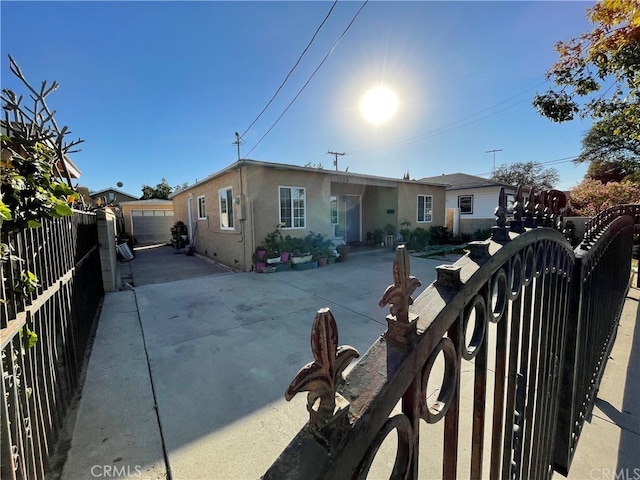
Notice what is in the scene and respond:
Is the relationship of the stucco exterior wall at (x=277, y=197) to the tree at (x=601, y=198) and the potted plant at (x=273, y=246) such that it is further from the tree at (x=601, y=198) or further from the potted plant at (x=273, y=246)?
the tree at (x=601, y=198)

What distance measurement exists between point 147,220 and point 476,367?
21168 millimetres

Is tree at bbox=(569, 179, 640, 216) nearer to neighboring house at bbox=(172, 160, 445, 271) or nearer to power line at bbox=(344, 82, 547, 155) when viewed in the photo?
neighboring house at bbox=(172, 160, 445, 271)

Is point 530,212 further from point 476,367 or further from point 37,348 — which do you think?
point 37,348

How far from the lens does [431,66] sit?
701cm

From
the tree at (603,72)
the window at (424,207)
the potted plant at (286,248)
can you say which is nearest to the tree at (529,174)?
the window at (424,207)

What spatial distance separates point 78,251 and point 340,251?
23.3 ft

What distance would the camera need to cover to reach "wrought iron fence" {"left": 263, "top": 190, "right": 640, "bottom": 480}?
1.41ft

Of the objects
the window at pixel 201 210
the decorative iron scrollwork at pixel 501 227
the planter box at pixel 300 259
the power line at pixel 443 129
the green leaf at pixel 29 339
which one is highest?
the power line at pixel 443 129

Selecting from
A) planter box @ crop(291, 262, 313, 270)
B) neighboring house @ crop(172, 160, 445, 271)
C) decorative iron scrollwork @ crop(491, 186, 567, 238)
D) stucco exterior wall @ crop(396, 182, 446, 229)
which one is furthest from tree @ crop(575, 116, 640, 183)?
decorative iron scrollwork @ crop(491, 186, 567, 238)

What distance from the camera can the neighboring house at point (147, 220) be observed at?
1779cm

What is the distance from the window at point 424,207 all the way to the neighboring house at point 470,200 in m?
3.31

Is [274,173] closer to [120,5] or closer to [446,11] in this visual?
[120,5]

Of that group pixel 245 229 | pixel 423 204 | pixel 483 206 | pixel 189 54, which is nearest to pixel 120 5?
pixel 189 54

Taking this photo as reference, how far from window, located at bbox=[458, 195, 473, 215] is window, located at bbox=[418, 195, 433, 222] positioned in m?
7.56
